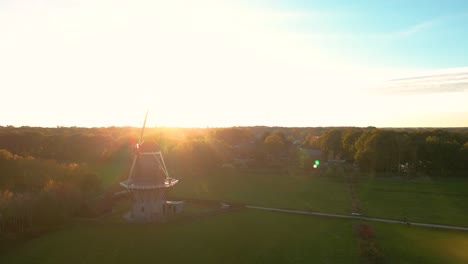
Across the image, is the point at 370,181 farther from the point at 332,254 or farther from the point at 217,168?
the point at 332,254

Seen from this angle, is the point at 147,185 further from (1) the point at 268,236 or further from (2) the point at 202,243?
(1) the point at 268,236

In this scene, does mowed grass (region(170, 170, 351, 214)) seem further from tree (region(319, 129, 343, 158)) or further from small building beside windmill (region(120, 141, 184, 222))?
tree (region(319, 129, 343, 158))

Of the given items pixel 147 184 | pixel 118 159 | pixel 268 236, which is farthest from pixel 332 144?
pixel 147 184

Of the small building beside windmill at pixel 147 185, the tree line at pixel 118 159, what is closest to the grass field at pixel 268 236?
the small building beside windmill at pixel 147 185

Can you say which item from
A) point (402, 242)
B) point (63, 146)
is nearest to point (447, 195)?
point (402, 242)

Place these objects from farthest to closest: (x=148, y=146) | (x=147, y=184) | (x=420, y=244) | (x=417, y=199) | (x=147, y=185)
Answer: (x=417, y=199) < (x=148, y=146) < (x=147, y=184) < (x=147, y=185) < (x=420, y=244)

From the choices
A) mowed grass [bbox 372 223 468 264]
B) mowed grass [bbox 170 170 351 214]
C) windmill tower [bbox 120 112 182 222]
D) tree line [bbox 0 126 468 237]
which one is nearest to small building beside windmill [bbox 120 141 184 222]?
windmill tower [bbox 120 112 182 222]
